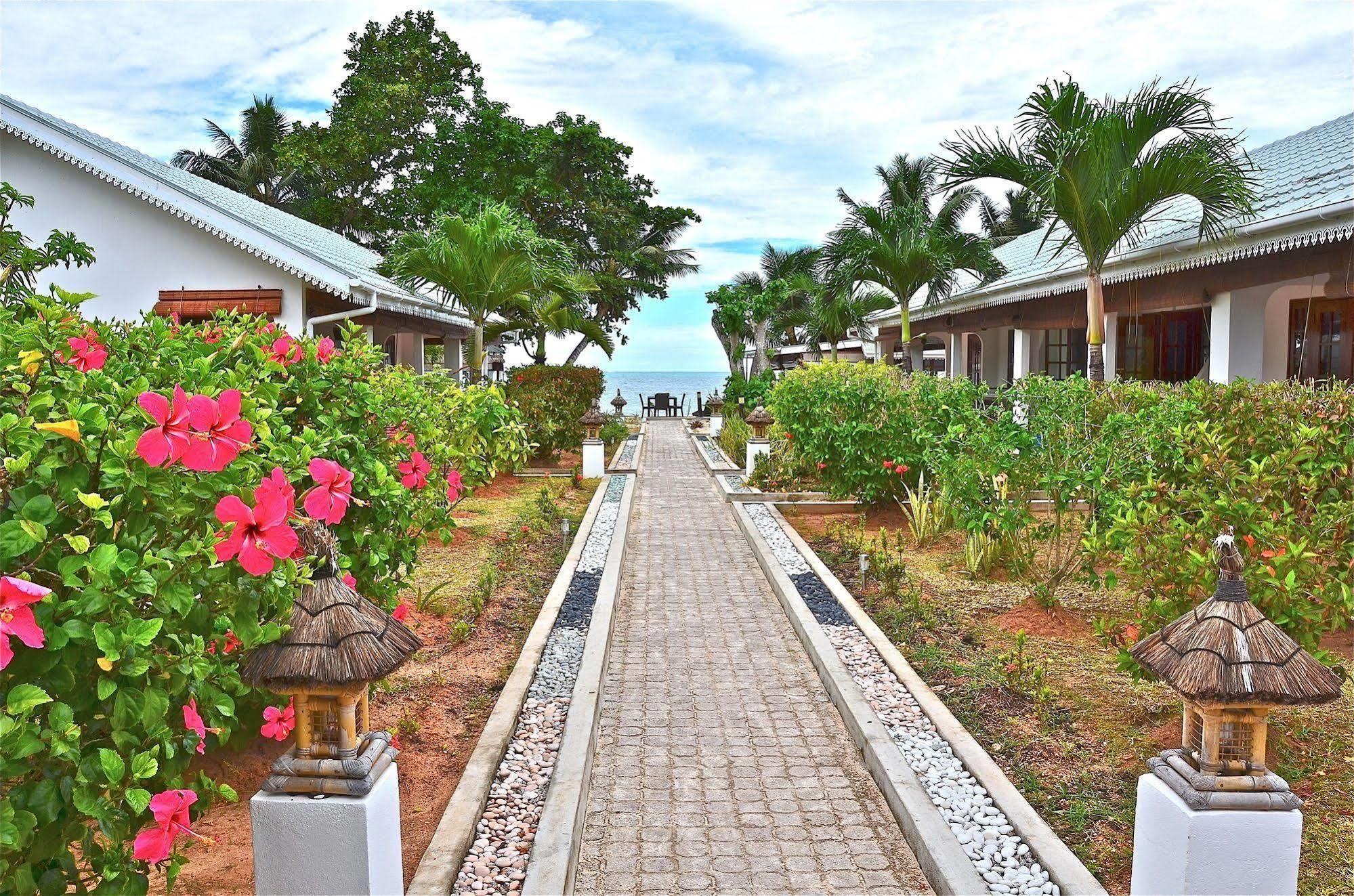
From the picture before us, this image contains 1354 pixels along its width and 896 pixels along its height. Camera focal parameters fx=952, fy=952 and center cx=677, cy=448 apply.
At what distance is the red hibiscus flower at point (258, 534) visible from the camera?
7.25ft

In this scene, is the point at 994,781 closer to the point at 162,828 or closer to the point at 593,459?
the point at 162,828

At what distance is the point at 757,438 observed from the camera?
14.9 meters

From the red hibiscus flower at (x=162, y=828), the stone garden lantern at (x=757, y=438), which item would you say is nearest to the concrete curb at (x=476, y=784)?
the red hibiscus flower at (x=162, y=828)

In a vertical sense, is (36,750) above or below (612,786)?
above

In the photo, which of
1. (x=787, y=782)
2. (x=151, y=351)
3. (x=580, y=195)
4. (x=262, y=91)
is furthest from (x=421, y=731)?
(x=262, y=91)

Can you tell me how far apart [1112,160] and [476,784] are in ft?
28.8

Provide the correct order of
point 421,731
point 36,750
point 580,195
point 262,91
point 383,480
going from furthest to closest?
point 262,91 → point 580,195 → point 421,731 → point 383,480 → point 36,750

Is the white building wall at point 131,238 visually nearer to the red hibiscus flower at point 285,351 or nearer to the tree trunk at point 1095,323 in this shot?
the red hibiscus flower at point 285,351

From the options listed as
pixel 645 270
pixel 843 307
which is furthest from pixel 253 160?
pixel 843 307

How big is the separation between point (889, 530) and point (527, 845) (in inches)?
290

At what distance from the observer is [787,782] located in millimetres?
4301

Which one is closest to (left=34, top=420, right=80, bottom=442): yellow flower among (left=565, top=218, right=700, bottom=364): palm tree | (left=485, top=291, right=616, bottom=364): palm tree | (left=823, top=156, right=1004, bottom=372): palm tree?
(left=485, top=291, right=616, bottom=364): palm tree

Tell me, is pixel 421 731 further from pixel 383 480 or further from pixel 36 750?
pixel 36 750

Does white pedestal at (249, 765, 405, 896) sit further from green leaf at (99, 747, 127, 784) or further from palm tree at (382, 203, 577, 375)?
palm tree at (382, 203, 577, 375)
